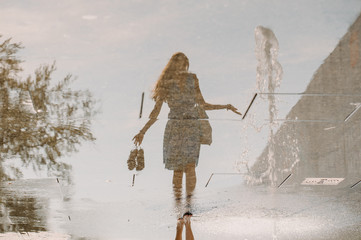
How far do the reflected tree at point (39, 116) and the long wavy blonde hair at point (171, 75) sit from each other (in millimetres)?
474

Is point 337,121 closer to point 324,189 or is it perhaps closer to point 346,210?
point 324,189

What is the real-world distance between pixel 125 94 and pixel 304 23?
1398 millimetres

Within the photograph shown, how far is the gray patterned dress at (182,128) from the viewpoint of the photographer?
4.43m

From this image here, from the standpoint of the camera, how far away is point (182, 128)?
14.6 ft

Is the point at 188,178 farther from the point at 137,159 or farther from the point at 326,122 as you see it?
the point at 326,122

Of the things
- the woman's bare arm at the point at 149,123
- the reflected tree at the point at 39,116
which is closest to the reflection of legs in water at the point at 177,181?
the woman's bare arm at the point at 149,123

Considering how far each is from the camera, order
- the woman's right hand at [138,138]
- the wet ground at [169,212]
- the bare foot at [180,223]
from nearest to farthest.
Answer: the woman's right hand at [138,138], the wet ground at [169,212], the bare foot at [180,223]

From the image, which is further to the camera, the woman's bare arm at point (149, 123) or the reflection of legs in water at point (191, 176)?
the reflection of legs in water at point (191, 176)

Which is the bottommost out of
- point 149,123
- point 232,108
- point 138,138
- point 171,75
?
point 138,138

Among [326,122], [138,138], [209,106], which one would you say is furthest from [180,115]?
[326,122]

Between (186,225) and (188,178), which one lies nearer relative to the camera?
(188,178)

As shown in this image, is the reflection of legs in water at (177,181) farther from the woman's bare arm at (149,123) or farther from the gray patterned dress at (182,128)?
the woman's bare arm at (149,123)

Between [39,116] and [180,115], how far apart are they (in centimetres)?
101

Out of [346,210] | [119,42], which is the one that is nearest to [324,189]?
[346,210]
